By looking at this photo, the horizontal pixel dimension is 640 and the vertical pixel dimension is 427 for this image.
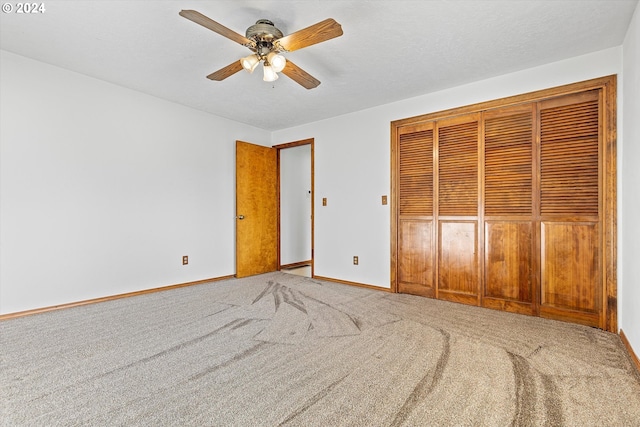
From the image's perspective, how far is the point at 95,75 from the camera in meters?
3.17

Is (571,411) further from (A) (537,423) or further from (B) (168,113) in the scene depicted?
(B) (168,113)

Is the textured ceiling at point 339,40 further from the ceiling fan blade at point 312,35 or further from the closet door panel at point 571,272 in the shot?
the closet door panel at point 571,272

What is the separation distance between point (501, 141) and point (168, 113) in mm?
3905

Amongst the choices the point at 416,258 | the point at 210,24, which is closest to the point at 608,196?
the point at 416,258

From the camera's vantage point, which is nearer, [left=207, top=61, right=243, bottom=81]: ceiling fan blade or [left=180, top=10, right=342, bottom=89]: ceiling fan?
[left=180, top=10, right=342, bottom=89]: ceiling fan

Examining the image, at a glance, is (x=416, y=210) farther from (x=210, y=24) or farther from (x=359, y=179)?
(x=210, y=24)

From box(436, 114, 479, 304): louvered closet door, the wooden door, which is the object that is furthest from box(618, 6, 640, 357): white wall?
the wooden door

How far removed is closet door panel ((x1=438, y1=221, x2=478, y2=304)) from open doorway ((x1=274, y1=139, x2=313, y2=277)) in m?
2.33

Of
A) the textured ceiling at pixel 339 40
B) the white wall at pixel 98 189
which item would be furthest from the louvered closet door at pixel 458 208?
the white wall at pixel 98 189

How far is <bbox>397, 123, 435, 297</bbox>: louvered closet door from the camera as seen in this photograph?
357 cm

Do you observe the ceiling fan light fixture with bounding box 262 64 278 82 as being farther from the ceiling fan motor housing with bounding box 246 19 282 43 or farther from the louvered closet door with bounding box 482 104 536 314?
the louvered closet door with bounding box 482 104 536 314

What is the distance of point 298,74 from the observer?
250cm

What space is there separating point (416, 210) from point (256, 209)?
249 centimetres

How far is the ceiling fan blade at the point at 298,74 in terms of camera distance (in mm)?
2385
